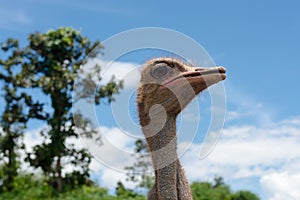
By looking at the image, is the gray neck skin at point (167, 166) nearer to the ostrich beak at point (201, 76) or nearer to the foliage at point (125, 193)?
the ostrich beak at point (201, 76)

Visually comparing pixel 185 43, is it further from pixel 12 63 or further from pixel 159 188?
pixel 12 63

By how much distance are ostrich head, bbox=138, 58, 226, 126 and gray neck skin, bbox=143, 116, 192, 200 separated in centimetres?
12

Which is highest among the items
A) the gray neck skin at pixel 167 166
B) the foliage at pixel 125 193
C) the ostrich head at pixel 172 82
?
the foliage at pixel 125 193

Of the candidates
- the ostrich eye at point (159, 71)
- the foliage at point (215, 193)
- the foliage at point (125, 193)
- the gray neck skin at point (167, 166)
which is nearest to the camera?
the gray neck skin at point (167, 166)

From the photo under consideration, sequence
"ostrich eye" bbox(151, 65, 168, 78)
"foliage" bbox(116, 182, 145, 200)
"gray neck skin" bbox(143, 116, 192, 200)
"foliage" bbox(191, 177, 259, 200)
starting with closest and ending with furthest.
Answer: "gray neck skin" bbox(143, 116, 192, 200)
"ostrich eye" bbox(151, 65, 168, 78)
"foliage" bbox(116, 182, 145, 200)
"foliage" bbox(191, 177, 259, 200)

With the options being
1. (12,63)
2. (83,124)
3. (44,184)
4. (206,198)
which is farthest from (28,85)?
(83,124)

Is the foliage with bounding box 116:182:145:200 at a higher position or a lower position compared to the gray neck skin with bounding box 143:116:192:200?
higher

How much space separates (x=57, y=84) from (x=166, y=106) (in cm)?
1088

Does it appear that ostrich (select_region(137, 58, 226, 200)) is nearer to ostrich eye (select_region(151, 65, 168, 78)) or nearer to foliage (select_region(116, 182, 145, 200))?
ostrich eye (select_region(151, 65, 168, 78))

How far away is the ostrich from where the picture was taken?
11.8 ft

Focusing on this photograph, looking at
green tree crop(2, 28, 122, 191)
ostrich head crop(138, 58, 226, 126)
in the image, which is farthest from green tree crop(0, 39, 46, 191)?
ostrich head crop(138, 58, 226, 126)

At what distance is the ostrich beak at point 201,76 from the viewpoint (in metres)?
3.60

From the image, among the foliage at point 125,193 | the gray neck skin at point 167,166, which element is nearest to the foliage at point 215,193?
the foliage at point 125,193

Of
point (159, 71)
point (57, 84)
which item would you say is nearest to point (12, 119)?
point (57, 84)
